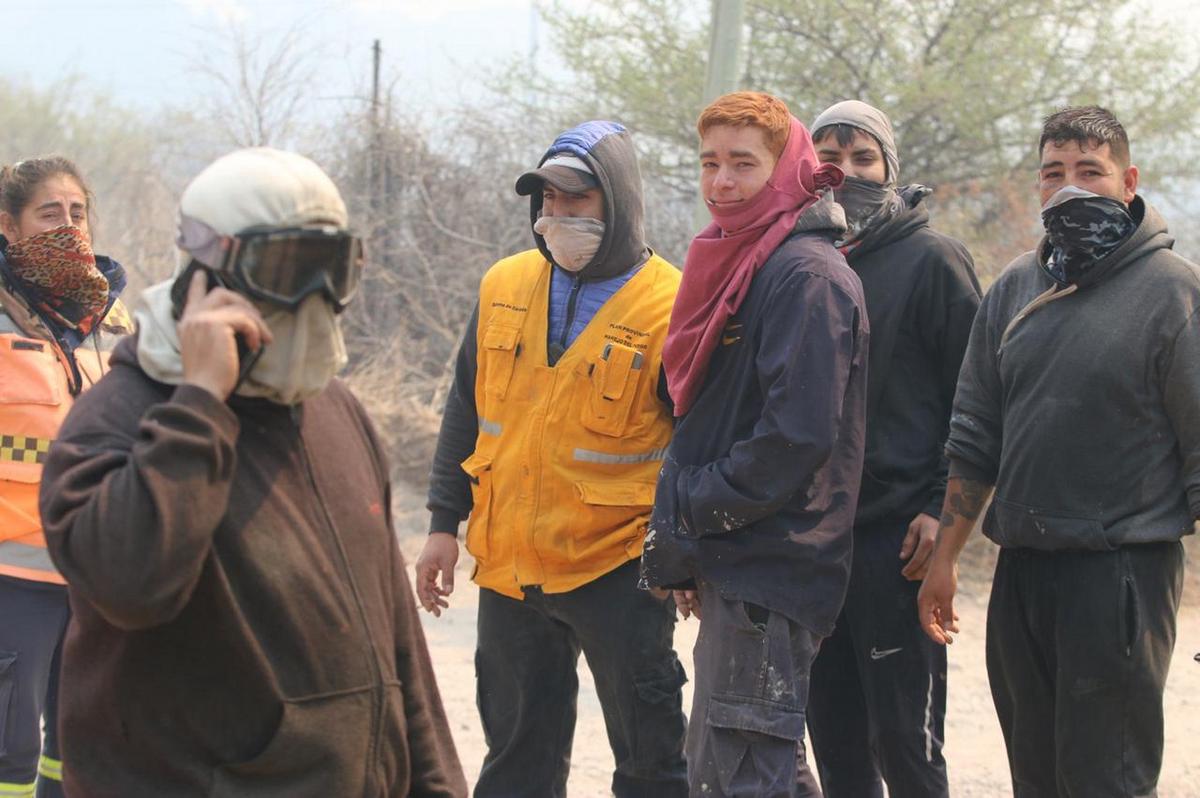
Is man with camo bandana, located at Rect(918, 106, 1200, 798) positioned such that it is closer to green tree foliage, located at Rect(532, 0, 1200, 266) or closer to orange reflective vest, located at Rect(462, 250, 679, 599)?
orange reflective vest, located at Rect(462, 250, 679, 599)

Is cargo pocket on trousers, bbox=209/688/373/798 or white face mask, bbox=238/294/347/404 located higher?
white face mask, bbox=238/294/347/404

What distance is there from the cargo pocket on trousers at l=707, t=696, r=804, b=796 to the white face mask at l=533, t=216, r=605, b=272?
143 centimetres

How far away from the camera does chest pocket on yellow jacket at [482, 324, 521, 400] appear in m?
4.16

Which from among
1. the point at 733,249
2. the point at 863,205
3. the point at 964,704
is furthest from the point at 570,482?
the point at 964,704

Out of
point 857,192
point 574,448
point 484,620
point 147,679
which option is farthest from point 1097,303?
point 147,679

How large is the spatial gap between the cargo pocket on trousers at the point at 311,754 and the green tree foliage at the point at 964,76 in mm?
9024

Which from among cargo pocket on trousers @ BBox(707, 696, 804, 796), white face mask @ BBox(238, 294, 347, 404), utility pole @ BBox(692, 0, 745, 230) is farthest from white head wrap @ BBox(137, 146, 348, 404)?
utility pole @ BBox(692, 0, 745, 230)

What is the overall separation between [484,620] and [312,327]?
6.64 feet

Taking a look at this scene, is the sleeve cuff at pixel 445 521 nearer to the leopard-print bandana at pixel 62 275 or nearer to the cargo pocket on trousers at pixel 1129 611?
the leopard-print bandana at pixel 62 275

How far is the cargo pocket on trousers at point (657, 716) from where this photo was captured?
3.98 meters

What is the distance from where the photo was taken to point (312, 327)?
7.90 ft

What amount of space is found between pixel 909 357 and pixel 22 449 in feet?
8.79

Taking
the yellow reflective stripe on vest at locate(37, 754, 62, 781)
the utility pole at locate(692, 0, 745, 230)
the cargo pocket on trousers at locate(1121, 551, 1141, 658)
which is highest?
the utility pole at locate(692, 0, 745, 230)

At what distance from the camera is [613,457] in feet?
13.3
